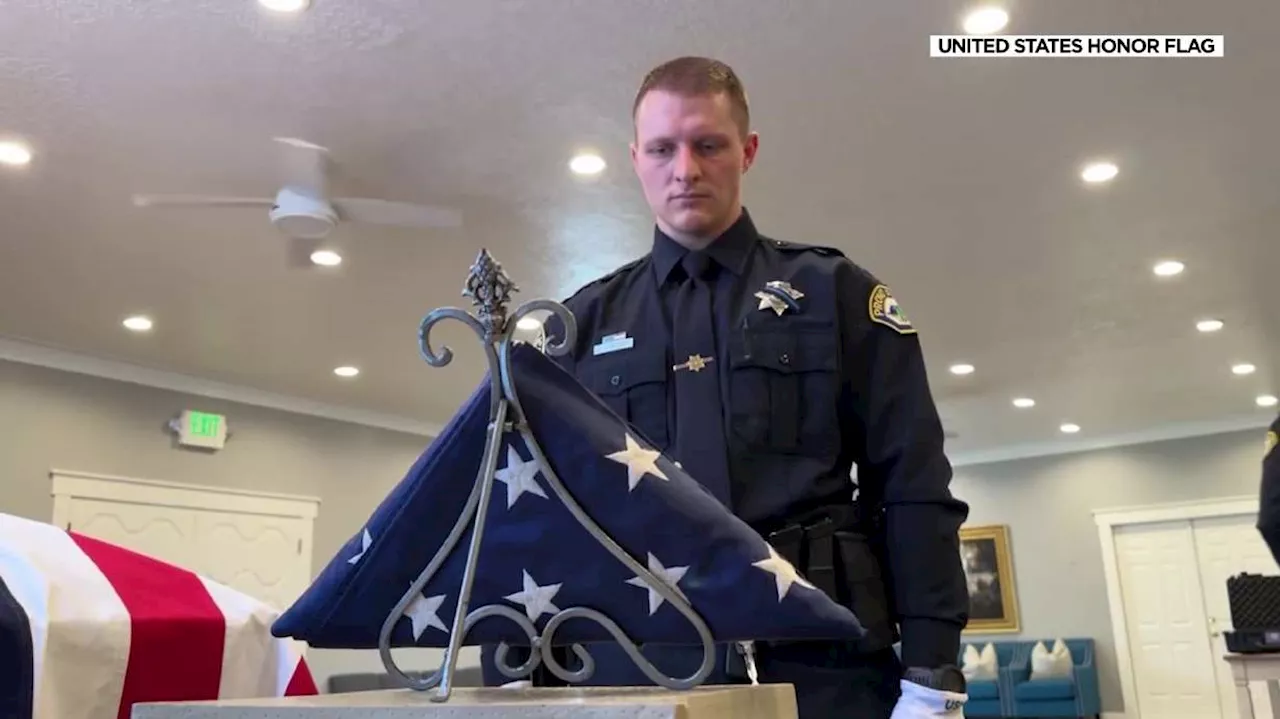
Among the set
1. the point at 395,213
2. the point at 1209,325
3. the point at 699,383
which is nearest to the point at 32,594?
the point at 699,383

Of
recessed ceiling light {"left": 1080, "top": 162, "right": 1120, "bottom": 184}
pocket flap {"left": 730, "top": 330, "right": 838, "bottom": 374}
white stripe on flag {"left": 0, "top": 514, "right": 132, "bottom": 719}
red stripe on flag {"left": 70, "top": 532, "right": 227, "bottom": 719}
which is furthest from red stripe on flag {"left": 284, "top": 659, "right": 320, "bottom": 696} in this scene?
recessed ceiling light {"left": 1080, "top": 162, "right": 1120, "bottom": 184}

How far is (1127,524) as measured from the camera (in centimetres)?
1034

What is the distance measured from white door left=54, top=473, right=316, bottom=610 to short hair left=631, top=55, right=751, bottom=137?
598 cm

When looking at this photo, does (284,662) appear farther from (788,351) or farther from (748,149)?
(748,149)

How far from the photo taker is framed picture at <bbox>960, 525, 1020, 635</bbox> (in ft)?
35.5

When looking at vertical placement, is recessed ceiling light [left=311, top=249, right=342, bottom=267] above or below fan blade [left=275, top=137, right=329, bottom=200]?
above

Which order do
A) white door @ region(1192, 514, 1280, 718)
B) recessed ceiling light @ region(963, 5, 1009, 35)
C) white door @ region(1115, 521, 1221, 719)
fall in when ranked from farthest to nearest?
1. white door @ region(1115, 521, 1221, 719)
2. white door @ region(1192, 514, 1280, 718)
3. recessed ceiling light @ region(963, 5, 1009, 35)

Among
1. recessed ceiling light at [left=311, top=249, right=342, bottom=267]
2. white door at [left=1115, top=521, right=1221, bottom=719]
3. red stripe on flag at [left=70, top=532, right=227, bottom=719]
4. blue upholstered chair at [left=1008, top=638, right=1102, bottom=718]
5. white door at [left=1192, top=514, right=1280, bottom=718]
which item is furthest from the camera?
blue upholstered chair at [left=1008, top=638, right=1102, bottom=718]

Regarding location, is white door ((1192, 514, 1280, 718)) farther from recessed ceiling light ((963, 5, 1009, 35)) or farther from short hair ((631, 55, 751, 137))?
short hair ((631, 55, 751, 137))

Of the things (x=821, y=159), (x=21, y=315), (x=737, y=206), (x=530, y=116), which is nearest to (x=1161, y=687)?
(x=821, y=159)

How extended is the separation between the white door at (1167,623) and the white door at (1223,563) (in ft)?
0.18

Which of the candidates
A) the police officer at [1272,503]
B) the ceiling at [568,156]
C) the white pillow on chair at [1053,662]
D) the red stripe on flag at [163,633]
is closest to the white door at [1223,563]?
the white pillow on chair at [1053,662]

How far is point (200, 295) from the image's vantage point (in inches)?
214

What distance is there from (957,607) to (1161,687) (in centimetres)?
1037
